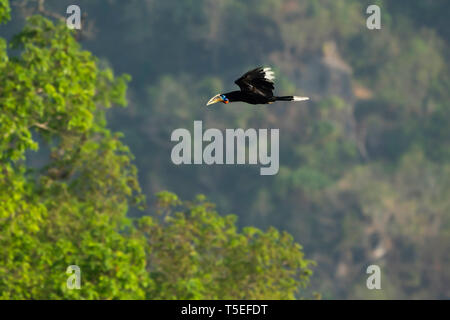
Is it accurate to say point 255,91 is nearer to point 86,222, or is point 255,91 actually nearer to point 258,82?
point 258,82

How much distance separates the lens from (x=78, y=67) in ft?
70.2

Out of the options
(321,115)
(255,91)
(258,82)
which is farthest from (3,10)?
(321,115)

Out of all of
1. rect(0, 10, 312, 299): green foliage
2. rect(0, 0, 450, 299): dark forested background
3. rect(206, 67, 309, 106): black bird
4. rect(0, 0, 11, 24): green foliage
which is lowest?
rect(206, 67, 309, 106): black bird

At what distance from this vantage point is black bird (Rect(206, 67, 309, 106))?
17.0 feet

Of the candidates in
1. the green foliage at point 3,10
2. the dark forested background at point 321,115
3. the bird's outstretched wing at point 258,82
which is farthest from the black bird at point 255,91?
the dark forested background at point 321,115

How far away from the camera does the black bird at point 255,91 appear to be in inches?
204

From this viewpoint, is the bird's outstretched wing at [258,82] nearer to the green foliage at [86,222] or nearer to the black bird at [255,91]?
the black bird at [255,91]

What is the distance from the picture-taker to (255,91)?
5.32m

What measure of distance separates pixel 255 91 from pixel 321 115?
10614 centimetres

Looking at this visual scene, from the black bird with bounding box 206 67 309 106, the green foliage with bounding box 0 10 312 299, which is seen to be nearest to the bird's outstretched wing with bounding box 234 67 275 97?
the black bird with bounding box 206 67 309 106

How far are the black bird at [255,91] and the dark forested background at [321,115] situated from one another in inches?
3439

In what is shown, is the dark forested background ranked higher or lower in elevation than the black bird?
higher

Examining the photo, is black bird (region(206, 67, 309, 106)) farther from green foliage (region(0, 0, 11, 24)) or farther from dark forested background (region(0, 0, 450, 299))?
dark forested background (region(0, 0, 450, 299))
